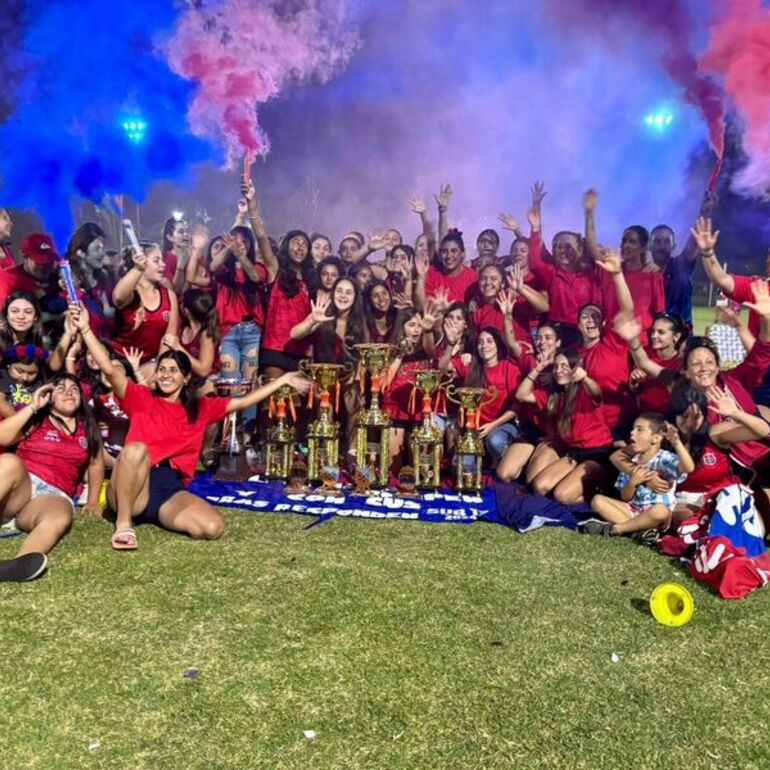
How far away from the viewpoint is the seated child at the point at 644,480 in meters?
4.83

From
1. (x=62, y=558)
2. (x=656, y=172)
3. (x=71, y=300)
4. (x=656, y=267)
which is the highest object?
(x=656, y=172)

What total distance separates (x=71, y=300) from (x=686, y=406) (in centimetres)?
446

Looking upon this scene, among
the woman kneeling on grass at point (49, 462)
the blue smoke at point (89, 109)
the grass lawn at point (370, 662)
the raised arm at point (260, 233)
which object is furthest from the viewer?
the blue smoke at point (89, 109)

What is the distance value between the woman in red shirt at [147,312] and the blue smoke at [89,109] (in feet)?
4.33

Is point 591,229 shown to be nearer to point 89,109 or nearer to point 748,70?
point 748,70

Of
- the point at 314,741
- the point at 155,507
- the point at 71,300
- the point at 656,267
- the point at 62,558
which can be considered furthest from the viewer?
the point at 656,267

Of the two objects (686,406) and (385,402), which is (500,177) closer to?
(385,402)

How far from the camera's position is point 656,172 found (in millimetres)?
6648

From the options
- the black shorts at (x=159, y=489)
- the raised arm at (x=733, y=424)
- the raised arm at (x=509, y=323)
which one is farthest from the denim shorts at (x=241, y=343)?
the raised arm at (x=733, y=424)

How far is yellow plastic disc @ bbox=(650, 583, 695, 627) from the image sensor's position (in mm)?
3537

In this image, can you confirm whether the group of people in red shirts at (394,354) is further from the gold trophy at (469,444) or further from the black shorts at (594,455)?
the gold trophy at (469,444)

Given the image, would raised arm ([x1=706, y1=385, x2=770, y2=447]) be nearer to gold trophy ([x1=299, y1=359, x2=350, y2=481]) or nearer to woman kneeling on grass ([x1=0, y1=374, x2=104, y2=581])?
gold trophy ([x1=299, y1=359, x2=350, y2=481])

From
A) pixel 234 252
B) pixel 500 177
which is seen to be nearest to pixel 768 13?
pixel 500 177

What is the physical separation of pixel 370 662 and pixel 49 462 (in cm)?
264
